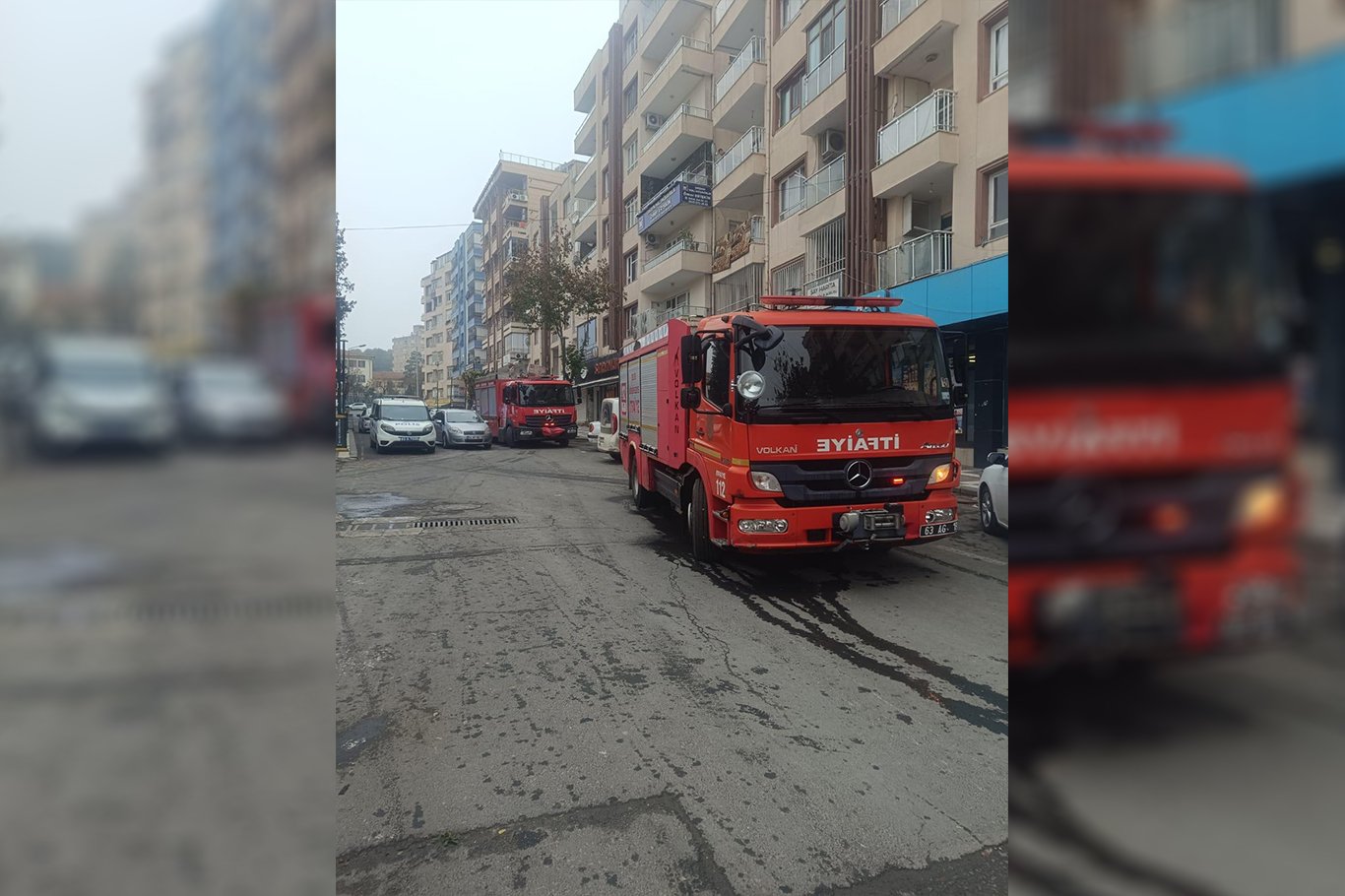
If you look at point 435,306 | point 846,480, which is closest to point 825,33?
point 846,480

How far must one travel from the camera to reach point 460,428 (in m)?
14.7

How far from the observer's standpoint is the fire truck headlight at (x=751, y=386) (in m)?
3.82

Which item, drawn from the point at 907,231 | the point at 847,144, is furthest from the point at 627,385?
the point at 847,144

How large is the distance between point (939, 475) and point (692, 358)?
1.55m

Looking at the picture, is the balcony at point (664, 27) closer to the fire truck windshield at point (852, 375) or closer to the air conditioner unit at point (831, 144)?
the fire truck windshield at point (852, 375)

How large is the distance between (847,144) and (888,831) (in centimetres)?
911

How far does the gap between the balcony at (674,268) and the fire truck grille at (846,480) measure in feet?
42.3

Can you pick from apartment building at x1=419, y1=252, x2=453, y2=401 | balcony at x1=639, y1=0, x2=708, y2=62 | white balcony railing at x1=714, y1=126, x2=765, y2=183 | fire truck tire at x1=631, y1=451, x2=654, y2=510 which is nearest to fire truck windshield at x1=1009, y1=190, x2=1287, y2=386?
apartment building at x1=419, y1=252, x2=453, y2=401

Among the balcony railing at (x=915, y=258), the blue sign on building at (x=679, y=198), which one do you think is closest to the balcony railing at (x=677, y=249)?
the blue sign on building at (x=679, y=198)

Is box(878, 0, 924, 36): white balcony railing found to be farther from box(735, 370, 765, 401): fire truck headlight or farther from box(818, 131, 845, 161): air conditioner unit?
box(818, 131, 845, 161): air conditioner unit

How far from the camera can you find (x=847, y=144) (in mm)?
9219

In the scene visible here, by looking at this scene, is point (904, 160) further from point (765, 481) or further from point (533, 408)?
point (533, 408)

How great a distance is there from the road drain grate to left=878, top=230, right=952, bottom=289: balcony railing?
Answer: 13.6 ft

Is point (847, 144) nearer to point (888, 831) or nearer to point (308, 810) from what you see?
point (888, 831)
